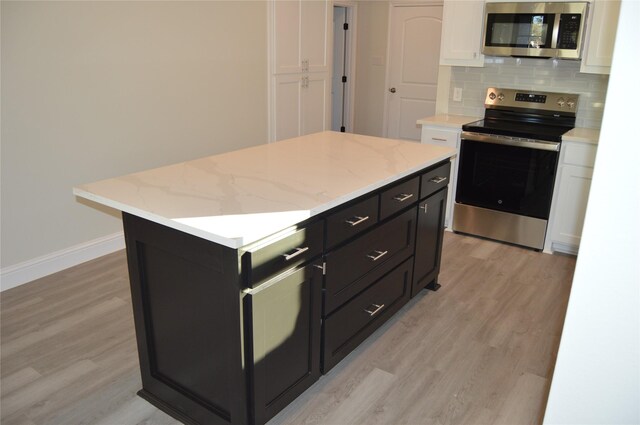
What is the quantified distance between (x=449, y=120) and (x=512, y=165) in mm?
736

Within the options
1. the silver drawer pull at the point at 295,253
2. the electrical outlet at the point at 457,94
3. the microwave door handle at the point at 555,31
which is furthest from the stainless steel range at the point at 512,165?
the silver drawer pull at the point at 295,253

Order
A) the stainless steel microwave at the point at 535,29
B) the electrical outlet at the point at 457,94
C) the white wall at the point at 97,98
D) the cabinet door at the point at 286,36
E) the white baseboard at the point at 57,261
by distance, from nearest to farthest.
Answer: the white wall at the point at 97,98 → the white baseboard at the point at 57,261 → the stainless steel microwave at the point at 535,29 → the electrical outlet at the point at 457,94 → the cabinet door at the point at 286,36

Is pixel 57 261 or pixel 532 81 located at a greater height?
pixel 532 81

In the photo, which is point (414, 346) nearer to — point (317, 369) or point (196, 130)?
point (317, 369)

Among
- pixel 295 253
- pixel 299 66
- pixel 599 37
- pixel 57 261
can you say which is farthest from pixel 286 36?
pixel 295 253

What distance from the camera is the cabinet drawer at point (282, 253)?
1769 millimetres

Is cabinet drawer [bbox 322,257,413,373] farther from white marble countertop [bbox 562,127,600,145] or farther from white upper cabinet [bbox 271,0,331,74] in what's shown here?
white upper cabinet [bbox 271,0,331,74]

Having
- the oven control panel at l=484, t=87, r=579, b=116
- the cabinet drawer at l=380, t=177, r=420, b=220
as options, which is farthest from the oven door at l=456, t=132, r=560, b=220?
the cabinet drawer at l=380, t=177, r=420, b=220

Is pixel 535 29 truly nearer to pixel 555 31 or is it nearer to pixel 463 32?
pixel 555 31

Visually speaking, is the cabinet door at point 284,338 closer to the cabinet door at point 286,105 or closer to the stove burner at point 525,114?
the stove burner at point 525,114

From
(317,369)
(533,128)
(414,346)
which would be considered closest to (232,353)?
(317,369)

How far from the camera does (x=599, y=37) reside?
12.0 feet

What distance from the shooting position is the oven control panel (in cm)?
414

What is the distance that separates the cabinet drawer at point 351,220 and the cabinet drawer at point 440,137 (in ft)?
6.79
